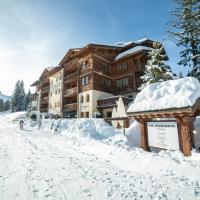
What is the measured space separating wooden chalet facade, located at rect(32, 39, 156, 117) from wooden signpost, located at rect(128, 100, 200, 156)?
59.8 ft

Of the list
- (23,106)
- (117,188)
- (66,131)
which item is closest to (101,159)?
(117,188)

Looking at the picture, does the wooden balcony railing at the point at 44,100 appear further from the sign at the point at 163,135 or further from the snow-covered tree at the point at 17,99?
the sign at the point at 163,135

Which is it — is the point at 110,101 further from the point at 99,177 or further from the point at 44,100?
the point at 44,100

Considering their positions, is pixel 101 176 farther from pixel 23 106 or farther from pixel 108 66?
pixel 23 106

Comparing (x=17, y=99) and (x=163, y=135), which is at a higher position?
(x=17, y=99)

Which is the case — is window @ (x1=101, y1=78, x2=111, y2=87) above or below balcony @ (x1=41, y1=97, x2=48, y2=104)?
above

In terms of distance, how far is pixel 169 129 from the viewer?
8.49 m

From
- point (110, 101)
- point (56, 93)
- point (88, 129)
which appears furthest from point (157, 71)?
point (56, 93)

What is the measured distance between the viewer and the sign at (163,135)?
821 centimetres

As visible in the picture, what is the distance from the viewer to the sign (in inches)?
→ 323

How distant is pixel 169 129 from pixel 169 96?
5.18ft

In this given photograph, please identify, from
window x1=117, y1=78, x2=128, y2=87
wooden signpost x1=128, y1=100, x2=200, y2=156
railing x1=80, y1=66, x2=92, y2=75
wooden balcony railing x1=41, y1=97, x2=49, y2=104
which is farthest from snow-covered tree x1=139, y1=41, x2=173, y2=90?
wooden balcony railing x1=41, y1=97, x2=49, y2=104

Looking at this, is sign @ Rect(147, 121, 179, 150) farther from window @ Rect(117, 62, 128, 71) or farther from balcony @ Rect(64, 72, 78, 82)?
balcony @ Rect(64, 72, 78, 82)

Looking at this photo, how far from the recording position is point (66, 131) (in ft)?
55.5
